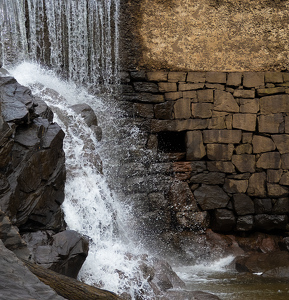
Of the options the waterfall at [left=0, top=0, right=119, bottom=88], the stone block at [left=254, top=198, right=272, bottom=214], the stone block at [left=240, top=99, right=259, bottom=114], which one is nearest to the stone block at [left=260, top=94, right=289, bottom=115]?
the stone block at [left=240, top=99, right=259, bottom=114]

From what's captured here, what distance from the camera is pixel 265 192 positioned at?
7.22 m

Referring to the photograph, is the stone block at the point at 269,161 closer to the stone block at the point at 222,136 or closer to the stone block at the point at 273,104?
the stone block at the point at 222,136

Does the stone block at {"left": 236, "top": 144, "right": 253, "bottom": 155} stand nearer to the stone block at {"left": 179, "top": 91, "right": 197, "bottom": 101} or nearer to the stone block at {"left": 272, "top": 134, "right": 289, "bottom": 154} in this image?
the stone block at {"left": 272, "top": 134, "right": 289, "bottom": 154}

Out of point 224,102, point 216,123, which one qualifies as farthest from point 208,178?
point 224,102

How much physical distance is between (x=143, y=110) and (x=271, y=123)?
206 centimetres

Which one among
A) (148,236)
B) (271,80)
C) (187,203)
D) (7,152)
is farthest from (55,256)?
(271,80)

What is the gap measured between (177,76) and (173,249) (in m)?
2.70

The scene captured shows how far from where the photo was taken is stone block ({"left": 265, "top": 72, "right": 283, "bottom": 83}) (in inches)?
287

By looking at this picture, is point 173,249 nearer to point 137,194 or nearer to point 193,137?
point 137,194

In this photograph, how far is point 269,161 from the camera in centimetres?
721

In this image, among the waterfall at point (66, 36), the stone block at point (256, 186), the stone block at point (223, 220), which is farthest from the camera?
the stone block at point (256, 186)

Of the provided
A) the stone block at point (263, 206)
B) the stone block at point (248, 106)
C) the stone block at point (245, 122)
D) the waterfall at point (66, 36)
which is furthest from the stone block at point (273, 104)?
the waterfall at point (66, 36)

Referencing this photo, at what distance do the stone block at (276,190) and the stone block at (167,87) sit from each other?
2.16 metres

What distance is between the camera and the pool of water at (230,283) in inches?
183
